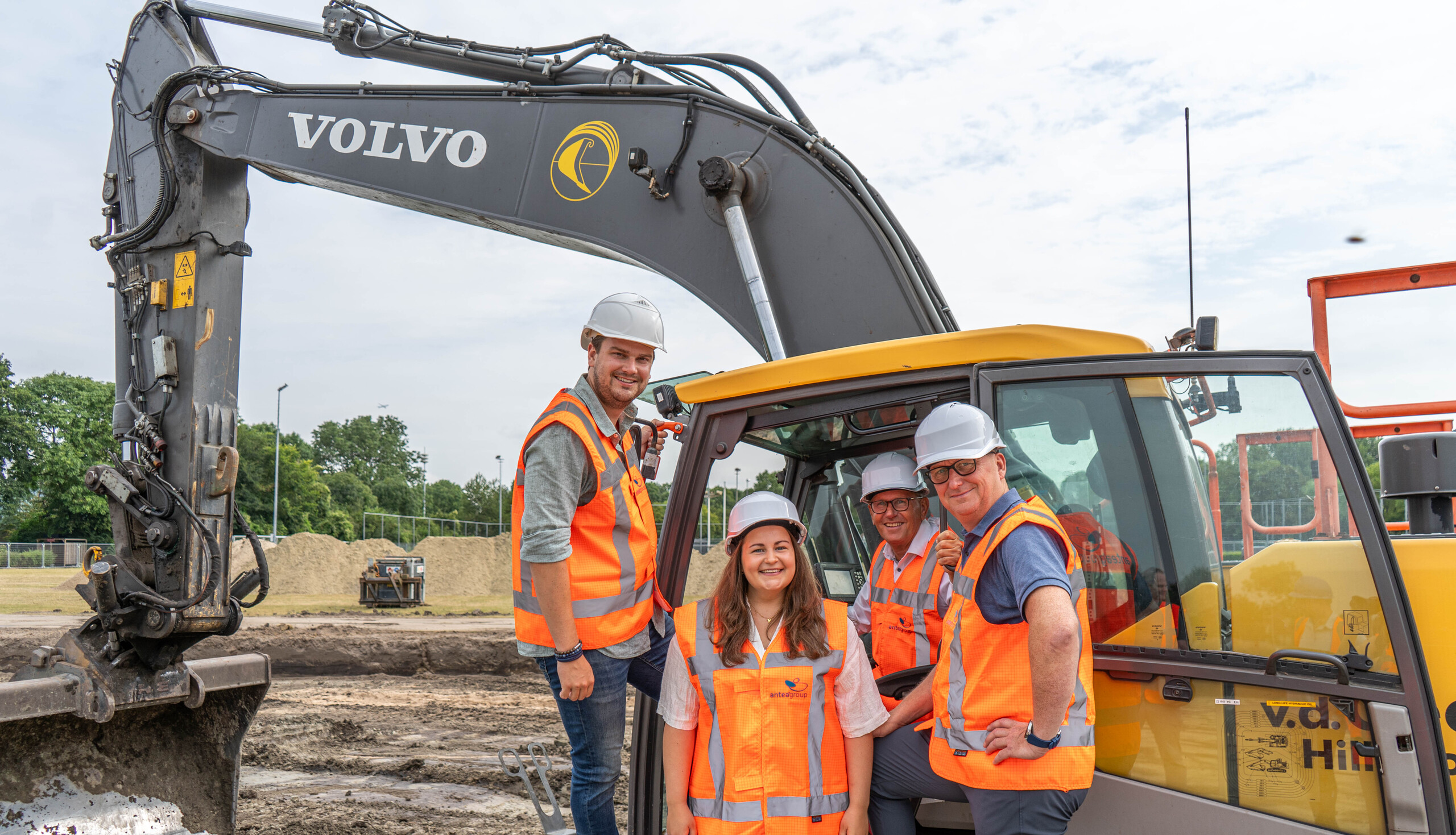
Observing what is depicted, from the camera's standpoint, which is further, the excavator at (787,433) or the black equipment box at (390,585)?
the black equipment box at (390,585)

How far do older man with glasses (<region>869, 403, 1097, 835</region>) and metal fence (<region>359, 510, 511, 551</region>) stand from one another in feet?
182

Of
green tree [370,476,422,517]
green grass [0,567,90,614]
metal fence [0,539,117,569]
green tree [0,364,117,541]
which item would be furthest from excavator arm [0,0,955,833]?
green tree [370,476,422,517]

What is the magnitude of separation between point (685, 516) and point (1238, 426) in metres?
1.68

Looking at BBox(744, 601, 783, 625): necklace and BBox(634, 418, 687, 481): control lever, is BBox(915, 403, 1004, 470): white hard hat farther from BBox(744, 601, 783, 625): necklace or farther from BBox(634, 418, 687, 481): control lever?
BBox(634, 418, 687, 481): control lever

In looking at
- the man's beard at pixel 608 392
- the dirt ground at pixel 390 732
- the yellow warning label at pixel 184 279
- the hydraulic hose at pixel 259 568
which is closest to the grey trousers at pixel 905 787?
the man's beard at pixel 608 392

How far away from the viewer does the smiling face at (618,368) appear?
3305 mm

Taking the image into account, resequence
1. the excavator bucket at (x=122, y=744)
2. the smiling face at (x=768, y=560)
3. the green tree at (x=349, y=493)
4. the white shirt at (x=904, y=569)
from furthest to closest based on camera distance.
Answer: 1. the green tree at (x=349, y=493)
2. the excavator bucket at (x=122, y=744)
3. the white shirt at (x=904, y=569)
4. the smiling face at (x=768, y=560)

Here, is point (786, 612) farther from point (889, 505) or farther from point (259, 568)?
point (259, 568)

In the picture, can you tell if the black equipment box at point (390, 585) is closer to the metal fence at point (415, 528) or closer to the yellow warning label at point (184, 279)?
the yellow warning label at point (184, 279)

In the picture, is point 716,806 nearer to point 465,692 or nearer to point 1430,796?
point 1430,796

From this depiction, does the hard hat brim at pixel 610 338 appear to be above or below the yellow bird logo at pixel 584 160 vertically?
below

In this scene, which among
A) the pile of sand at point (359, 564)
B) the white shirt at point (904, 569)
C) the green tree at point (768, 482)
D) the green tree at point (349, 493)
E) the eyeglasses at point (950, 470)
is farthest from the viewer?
the green tree at point (349, 493)

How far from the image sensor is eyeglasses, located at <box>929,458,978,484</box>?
102 inches

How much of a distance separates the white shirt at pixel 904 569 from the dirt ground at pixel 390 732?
3326mm
